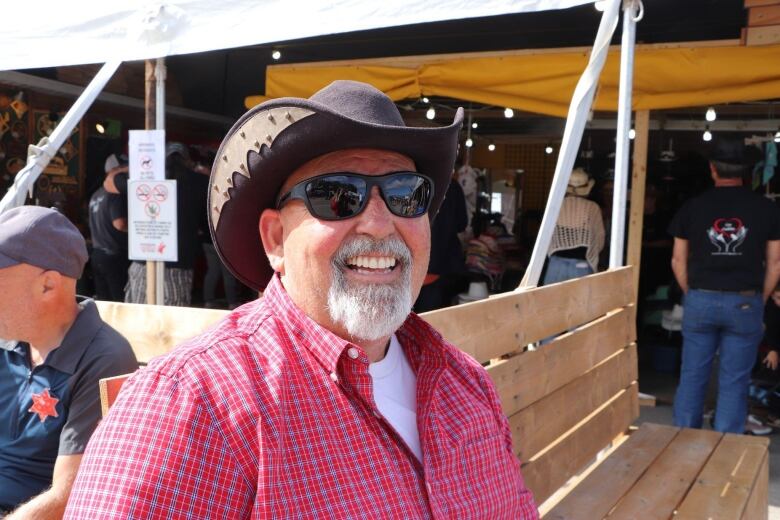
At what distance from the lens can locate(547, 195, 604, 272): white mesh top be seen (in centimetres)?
573

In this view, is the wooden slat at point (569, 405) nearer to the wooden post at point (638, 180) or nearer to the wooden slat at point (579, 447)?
the wooden slat at point (579, 447)

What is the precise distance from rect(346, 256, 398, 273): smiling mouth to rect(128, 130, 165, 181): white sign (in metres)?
2.80

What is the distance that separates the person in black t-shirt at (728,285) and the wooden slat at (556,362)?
104cm

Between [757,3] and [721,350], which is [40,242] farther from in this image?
[757,3]

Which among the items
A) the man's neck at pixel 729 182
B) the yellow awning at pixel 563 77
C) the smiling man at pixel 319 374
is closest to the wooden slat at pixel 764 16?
the yellow awning at pixel 563 77

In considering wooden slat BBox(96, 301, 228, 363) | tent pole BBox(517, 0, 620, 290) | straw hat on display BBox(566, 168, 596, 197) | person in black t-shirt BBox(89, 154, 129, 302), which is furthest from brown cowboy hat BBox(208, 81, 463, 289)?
person in black t-shirt BBox(89, 154, 129, 302)

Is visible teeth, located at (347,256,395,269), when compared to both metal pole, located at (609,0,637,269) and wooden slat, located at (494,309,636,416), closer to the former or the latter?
wooden slat, located at (494,309,636,416)

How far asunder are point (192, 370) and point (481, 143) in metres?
10.1

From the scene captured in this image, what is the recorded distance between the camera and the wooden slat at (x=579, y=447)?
2635 mm

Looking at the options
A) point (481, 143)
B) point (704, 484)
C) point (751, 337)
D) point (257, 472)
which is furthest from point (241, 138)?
point (481, 143)

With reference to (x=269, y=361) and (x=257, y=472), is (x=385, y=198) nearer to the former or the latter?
(x=269, y=361)

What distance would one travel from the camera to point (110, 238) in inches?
247

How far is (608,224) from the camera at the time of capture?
7.88 meters

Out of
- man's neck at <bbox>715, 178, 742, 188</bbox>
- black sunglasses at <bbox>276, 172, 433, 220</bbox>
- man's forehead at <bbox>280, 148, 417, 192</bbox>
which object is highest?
man's neck at <bbox>715, 178, 742, 188</bbox>
